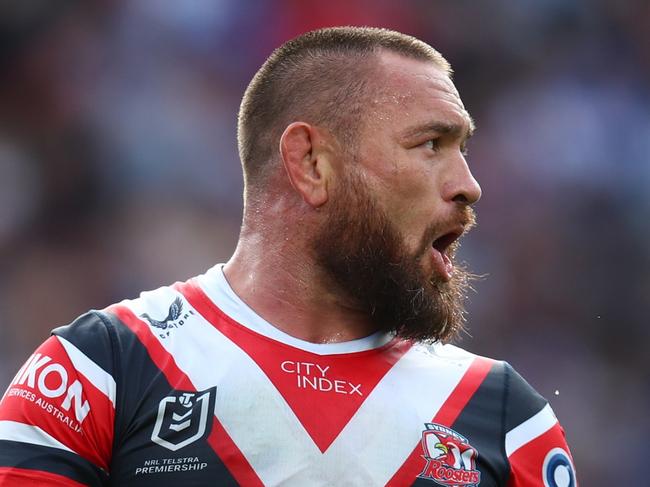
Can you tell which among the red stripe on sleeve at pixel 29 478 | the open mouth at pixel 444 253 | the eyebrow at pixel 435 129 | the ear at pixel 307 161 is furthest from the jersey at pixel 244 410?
the eyebrow at pixel 435 129

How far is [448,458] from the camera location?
2912 millimetres

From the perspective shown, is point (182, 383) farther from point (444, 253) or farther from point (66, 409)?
point (444, 253)

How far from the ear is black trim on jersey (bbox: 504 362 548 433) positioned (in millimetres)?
797

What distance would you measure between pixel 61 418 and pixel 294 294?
82cm

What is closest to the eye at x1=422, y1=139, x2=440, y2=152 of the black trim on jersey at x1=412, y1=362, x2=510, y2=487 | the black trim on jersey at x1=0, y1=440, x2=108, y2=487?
the black trim on jersey at x1=412, y1=362, x2=510, y2=487

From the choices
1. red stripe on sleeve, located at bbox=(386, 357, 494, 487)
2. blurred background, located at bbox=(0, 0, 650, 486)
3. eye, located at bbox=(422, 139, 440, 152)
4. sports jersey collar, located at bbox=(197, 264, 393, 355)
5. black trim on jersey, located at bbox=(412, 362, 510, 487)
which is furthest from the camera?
blurred background, located at bbox=(0, 0, 650, 486)

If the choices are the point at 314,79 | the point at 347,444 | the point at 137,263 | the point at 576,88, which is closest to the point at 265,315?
the point at 347,444

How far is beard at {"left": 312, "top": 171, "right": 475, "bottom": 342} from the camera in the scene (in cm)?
315

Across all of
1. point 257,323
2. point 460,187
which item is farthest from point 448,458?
point 460,187

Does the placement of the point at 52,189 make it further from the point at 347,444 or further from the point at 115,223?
the point at 347,444

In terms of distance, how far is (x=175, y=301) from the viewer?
315 cm

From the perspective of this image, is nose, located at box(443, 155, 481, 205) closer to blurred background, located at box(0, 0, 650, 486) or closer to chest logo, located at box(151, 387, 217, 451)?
chest logo, located at box(151, 387, 217, 451)

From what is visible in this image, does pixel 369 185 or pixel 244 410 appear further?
pixel 369 185

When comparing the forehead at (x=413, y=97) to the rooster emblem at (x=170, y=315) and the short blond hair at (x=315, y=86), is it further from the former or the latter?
the rooster emblem at (x=170, y=315)
